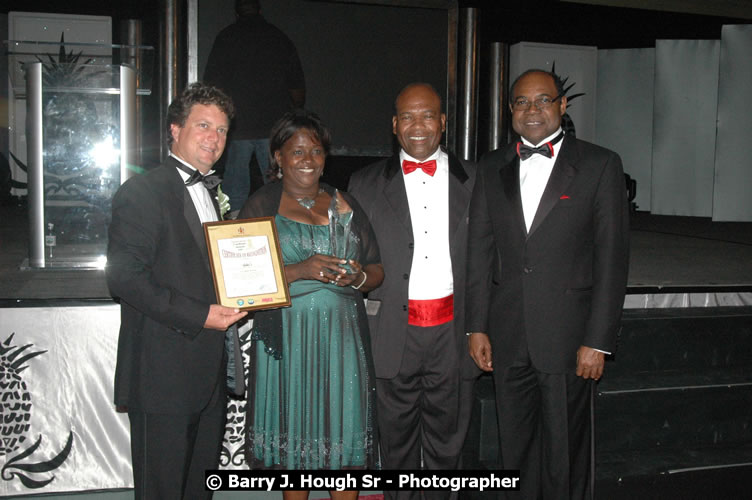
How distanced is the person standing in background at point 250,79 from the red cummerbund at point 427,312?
8.75 ft

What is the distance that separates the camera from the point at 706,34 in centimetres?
1095

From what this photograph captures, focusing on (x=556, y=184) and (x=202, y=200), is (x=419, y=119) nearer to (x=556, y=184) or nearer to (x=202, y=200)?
(x=556, y=184)

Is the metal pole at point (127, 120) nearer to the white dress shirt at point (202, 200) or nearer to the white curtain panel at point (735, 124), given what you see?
the white dress shirt at point (202, 200)

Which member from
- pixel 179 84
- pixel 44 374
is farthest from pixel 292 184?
pixel 179 84

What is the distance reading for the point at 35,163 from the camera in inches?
193

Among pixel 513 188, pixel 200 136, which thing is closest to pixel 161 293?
pixel 200 136

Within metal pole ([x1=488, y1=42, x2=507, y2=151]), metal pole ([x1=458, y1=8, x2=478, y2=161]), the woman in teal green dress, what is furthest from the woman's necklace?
metal pole ([x1=488, y1=42, x2=507, y2=151])

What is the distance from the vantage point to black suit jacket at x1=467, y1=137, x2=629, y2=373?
252cm

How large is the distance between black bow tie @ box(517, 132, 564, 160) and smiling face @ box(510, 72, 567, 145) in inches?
1.5

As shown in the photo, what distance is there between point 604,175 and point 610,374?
171 cm

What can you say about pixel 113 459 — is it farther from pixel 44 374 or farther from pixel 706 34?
pixel 706 34

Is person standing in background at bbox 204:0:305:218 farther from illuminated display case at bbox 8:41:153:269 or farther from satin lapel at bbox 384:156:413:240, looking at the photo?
satin lapel at bbox 384:156:413:240

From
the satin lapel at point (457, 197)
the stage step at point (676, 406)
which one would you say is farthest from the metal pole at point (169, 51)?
the stage step at point (676, 406)

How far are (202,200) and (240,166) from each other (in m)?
2.96
